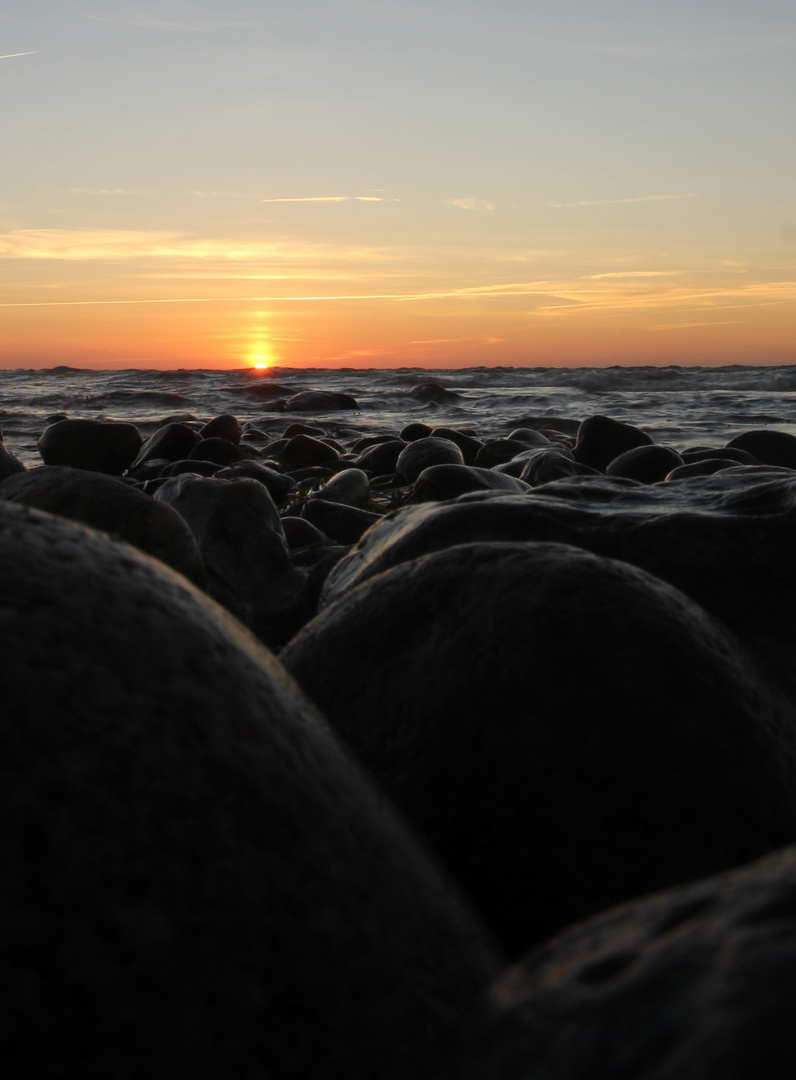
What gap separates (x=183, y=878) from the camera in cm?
88

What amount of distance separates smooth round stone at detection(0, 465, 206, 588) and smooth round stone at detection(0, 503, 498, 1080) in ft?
7.64

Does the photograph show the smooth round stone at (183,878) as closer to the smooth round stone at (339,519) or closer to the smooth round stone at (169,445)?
the smooth round stone at (339,519)

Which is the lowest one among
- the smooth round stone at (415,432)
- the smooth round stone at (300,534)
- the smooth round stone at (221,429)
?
the smooth round stone at (300,534)

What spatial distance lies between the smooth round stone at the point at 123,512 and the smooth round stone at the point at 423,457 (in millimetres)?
3667

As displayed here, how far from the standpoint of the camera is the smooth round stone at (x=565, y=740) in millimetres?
1448

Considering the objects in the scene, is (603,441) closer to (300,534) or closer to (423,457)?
(423,457)

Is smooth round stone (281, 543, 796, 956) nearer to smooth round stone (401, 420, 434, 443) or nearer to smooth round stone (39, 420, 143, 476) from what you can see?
smooth round stone (39, 420, 143, 476)

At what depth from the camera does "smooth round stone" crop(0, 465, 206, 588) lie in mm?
3434

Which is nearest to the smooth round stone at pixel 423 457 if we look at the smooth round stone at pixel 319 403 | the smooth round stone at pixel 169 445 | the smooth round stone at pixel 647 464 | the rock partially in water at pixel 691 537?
the smooth round stone at pixel 647 464

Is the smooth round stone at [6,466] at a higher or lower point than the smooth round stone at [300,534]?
higher

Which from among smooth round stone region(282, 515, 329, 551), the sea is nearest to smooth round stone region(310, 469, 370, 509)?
smooth round stone region(282, 515, 329, 551)

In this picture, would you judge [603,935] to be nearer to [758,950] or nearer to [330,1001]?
[758,950]

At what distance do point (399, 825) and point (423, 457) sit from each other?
20.2 ft

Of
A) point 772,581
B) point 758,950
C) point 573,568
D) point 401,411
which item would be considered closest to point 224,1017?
point 758,950
